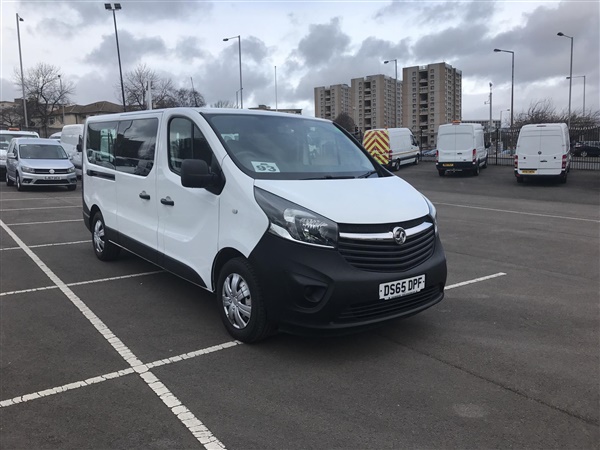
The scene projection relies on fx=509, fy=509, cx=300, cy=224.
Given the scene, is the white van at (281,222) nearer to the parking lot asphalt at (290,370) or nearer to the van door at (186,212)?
the van door at (186,212)

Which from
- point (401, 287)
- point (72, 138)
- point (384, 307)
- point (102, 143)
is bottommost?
point (384, 307)

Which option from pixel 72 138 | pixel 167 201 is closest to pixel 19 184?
pixel 72 138

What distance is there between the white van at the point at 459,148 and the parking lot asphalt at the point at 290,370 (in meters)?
19.7

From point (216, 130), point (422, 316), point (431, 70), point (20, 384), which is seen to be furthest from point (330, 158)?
point (431, 70)

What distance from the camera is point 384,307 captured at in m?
4.08

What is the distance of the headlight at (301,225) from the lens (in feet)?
12.8

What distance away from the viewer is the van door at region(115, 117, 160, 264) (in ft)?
18.8

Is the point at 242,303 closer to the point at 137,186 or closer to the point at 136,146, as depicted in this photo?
the point at 137,186

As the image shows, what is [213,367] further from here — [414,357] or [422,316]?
[422,316]

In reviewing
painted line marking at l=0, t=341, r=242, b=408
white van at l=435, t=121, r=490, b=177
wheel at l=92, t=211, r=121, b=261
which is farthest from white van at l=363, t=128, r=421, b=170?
painted line marking at l=0, t=341, r=242, b=408

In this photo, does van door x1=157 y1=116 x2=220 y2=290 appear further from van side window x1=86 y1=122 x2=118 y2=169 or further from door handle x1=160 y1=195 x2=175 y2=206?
van side window x1=86 y1=122 x2=118 y2=169

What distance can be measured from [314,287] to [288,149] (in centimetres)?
166

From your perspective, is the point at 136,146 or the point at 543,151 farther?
the point at 543,151

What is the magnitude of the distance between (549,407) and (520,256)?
5067 mm
